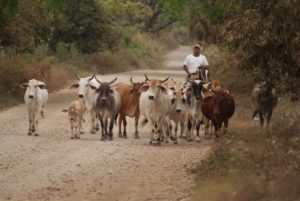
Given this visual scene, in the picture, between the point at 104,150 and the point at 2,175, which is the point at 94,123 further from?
the point at 2,175

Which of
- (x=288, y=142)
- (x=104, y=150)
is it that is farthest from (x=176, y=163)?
(x=288, y=142)

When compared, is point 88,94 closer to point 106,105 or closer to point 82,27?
point 106,105

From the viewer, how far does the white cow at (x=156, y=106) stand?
16.7 m

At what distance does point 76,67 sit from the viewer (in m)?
38.8

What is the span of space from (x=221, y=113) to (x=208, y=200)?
287 inches

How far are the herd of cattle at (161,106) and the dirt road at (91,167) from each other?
442 millimetres

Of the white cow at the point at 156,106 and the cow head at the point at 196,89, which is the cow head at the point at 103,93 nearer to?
the white cow at the point at 156,106

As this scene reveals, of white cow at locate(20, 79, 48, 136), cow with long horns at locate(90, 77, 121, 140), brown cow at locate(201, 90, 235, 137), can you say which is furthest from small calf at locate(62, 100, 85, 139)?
brown cow at locate(201, 90, 235, 137)

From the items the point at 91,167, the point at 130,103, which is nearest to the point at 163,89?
the point at 130,103

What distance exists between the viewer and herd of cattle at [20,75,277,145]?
1686cm

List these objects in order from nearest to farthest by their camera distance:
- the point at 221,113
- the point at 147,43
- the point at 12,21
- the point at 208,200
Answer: the point at 208,200 < the point at 221,113 < the point at 12,21 < the point at 147,43

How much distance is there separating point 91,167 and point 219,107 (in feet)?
15.6

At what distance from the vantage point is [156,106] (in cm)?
1684

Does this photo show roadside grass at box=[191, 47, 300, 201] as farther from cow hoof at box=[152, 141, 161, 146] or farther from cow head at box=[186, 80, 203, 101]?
cow head at box=[186, 80, 203, 101]
